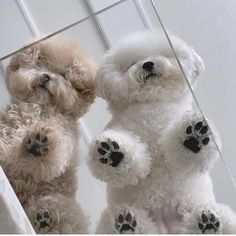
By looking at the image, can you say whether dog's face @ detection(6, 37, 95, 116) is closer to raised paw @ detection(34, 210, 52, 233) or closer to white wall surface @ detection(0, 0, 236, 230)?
white wall surface @ detection(0, 0, 236, 230)

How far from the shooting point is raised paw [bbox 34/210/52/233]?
0.82 meters

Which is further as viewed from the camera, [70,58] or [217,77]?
[217,77]

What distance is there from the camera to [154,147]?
87 cm

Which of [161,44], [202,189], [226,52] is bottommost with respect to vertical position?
[202,189]

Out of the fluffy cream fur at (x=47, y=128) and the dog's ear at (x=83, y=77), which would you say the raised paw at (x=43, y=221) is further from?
the dog's ear at (x=83, y=77)

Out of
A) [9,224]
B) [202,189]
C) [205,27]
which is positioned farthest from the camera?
[205,27]

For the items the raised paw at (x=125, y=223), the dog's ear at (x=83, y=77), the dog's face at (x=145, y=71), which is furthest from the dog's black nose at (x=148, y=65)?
the raised paw at (x=125, y=223)

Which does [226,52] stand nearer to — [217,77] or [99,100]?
[217,77]

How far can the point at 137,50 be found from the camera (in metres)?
0.92

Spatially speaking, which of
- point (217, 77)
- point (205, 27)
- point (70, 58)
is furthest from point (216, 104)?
point (70, 58)

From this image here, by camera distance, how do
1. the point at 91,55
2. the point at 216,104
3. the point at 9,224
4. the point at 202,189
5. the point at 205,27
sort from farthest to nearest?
the point at 205,27 → the point at 216,104 → the point at 91,55 → the point at 202,189 → the point at 9,224

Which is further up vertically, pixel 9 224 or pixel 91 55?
pixel 91 55

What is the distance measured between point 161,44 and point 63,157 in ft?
0.85

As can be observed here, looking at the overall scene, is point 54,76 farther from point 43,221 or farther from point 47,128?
point 43,221
